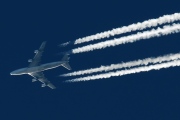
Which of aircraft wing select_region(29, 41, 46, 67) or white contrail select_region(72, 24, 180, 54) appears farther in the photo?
aircraft wing select_region(29, 41, 46, 67)

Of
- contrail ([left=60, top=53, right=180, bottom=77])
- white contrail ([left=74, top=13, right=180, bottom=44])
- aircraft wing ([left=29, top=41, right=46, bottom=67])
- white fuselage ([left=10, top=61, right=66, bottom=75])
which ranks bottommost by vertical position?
contrail ([left=60, top=53, right=180, bottom=77])

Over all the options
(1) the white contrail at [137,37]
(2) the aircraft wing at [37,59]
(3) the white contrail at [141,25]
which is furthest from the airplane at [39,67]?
(3) the white contrail at [141,25]

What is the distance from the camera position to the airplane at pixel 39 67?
93.2 meters

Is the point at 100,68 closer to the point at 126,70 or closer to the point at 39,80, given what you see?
the point at 126,70

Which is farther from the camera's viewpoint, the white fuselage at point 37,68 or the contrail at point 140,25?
the white fuselage at point 37,68

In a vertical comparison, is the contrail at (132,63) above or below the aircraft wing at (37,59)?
below

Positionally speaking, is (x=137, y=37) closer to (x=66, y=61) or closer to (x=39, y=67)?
(x=66, y=61)

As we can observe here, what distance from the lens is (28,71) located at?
3846 inches

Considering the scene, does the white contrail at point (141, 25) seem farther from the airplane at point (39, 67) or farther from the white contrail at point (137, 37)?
the airplane at point (39, 67)

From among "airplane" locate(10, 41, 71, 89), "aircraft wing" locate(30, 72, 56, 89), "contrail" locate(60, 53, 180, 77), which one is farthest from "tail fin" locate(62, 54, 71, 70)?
"aircraft wing" locate(30, 72, 56, 89)

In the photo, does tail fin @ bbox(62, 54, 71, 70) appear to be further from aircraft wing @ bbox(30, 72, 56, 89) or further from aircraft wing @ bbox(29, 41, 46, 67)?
aircraft wing @ bbox(30, 72, 56, 89)

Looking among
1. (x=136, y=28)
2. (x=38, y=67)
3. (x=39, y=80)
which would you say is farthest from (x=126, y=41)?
(x=39, y=80)

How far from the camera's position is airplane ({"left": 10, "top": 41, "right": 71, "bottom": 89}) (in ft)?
306

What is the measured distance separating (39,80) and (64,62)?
1359 centimetres
